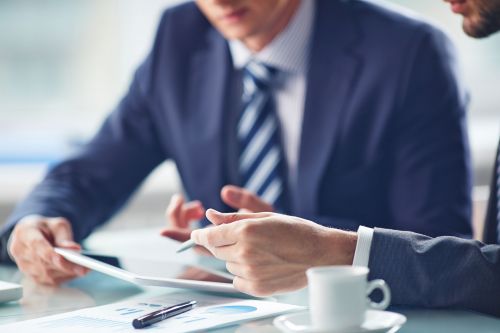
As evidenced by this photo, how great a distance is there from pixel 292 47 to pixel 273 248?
41.0 inches

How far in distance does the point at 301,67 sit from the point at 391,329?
118cm

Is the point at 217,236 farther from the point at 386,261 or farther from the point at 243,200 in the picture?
the point at 243,200

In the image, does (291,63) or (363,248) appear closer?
(363,248)

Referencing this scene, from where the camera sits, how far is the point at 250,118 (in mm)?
2141

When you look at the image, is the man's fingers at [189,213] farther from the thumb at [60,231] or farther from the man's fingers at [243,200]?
the thumb at [60,231]

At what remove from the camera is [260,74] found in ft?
7.05

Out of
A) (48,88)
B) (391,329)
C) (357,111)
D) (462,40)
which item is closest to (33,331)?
(391,329)

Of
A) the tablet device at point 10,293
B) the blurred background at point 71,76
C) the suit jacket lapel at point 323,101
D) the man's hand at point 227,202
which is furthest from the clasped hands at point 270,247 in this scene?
the blurred background at point 71,76

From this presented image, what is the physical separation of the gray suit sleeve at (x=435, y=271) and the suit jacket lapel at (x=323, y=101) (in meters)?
0.78

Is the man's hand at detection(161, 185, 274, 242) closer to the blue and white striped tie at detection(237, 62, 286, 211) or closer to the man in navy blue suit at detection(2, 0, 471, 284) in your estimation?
the man in navy blue suit at detection(2, 0, 471, 284)

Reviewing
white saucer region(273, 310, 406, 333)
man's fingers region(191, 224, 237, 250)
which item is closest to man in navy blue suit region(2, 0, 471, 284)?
man's fingers region(191, 224, 237, 250)

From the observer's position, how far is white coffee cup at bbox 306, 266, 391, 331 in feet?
3.13

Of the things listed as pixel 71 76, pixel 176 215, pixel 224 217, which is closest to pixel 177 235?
pixel 176 215

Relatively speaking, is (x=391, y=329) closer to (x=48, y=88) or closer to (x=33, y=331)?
(x=33, y=331)
